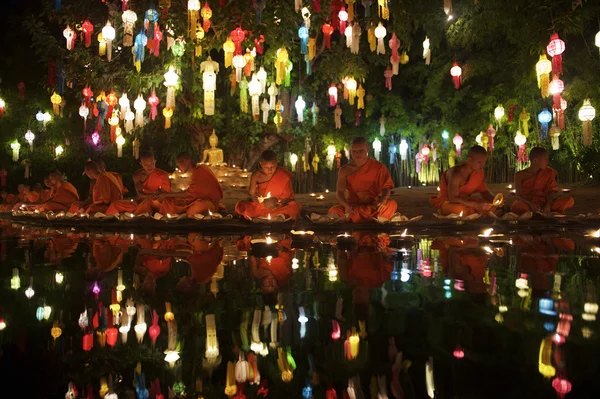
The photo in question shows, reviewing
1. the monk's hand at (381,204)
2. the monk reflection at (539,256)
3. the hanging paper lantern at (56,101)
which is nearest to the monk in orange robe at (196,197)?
the monk's hand at (381,204)

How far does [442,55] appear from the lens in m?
18.5

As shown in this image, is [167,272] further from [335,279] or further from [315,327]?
[315,327]

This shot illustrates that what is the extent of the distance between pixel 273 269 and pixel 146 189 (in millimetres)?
5630

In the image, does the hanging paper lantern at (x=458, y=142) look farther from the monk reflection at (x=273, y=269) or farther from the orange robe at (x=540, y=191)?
the monk reflection at (x=273, y=269)

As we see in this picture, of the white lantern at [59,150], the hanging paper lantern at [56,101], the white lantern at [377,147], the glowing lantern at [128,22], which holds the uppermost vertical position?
the glowing lantern at [128,22]

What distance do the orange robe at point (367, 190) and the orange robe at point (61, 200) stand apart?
6.45m

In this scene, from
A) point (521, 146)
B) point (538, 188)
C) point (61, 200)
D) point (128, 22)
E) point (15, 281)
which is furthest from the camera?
point (521, 146)

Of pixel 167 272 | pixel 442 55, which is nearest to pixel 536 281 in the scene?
pixel 167 272

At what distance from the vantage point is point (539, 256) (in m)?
4.23

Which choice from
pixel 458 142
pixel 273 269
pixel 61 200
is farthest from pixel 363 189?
pixel 458 142

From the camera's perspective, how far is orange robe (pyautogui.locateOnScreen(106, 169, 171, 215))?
8656 millimetres

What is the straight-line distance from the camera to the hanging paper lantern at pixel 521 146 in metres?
14.4

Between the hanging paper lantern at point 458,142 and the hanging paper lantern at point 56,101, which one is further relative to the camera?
the hanging paper lantern at point 458,142

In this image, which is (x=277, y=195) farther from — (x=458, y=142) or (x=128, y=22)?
(x=458, y=142)
